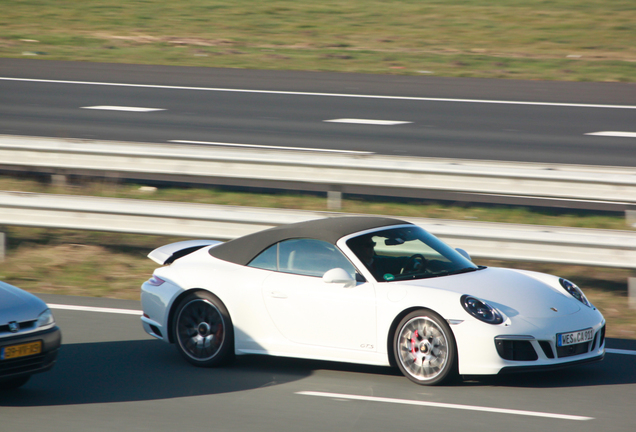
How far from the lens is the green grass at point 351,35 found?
71.0 ft

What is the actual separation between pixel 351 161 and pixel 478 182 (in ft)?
4.78

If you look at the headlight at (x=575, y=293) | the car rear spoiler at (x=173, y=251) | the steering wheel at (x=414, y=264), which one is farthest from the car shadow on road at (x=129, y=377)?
the headlight at (x=575, y=293)

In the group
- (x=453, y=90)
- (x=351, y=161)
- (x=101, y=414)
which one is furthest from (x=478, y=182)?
(x=453, y=90)

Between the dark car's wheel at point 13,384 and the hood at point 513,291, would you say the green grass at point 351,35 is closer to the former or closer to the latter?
the hood at point 513,291

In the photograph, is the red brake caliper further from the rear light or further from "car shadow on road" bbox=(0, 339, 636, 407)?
the rear light

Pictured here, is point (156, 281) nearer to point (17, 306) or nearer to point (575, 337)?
point (17, 306)

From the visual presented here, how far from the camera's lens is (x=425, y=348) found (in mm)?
6535

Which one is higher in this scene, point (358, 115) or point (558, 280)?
point (358, 115)

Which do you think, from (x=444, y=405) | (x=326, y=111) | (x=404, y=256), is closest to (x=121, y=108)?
(x=326, y=111)

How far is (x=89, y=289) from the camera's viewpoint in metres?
9.77

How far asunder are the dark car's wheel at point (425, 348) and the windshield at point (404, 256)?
436mm

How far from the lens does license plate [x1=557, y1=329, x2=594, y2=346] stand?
21.2 ft

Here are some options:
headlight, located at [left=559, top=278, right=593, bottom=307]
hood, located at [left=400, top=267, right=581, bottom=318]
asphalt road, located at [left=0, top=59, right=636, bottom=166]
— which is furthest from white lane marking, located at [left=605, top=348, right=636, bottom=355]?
asphalt road, located at [left=0, top=59, right=636, bottom=166]

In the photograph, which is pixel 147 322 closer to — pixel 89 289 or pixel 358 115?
pixel 89 289
